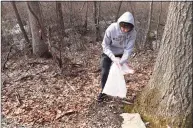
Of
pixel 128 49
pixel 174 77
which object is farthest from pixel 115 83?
pixel 174 77

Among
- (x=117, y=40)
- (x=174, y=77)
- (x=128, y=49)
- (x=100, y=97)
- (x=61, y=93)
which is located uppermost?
(x=117, y=40)

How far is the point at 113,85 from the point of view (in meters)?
4.52

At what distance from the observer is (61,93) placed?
5.29m

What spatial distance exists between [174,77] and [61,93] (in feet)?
7.29

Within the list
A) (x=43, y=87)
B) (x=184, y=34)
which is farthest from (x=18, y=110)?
(x=184, y=34)

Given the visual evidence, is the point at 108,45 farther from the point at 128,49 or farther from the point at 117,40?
the point at 128,49

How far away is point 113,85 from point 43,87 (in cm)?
164

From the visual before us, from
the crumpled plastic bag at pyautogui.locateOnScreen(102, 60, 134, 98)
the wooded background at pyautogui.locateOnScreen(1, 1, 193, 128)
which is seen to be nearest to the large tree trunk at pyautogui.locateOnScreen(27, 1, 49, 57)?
the wooded background at pyautogui.locateOnScreen(1, 1, 193, 128)

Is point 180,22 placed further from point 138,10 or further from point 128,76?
point 138,10

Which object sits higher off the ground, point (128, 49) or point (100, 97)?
point (128, 49)

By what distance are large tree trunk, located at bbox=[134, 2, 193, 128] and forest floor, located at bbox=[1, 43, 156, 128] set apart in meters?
0.61

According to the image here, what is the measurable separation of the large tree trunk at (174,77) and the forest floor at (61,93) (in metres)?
0.61

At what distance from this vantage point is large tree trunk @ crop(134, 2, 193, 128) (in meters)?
3.55

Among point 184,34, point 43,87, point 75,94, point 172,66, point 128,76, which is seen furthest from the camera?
point 128,76
